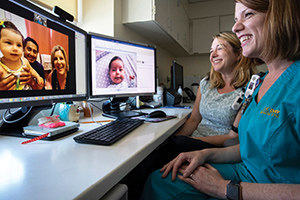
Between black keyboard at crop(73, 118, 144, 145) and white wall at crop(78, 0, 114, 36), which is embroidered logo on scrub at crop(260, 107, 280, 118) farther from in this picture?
white wall at crop(78, 0, 114, 36)

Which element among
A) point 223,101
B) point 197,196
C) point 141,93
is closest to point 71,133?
point 197,196

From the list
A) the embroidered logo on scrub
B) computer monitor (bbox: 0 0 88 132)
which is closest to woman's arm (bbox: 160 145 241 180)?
the embroidered logo on scrub

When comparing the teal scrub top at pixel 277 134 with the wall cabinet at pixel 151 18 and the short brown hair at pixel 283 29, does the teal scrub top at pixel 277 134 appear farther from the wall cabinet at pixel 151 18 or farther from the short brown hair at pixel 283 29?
the wall cabinet at pixel 151 18

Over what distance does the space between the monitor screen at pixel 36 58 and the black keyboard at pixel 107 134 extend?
23 cm

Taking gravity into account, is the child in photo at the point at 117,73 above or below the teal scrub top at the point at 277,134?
above

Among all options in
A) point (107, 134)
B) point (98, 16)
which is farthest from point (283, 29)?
point (98, 16)

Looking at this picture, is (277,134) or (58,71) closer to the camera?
(277,134)

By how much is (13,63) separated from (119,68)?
25.2 inches

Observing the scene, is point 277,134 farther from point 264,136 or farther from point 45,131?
point 45,131

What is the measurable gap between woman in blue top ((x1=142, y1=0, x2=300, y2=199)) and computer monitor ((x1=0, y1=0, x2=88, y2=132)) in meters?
0.52

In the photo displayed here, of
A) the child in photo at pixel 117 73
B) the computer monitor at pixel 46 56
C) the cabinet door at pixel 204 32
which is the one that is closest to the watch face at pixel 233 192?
the computer monitor at pixel 46 56

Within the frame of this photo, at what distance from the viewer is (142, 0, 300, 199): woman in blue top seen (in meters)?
0.54

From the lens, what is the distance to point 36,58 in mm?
677

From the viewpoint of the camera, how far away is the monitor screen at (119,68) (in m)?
1.05
